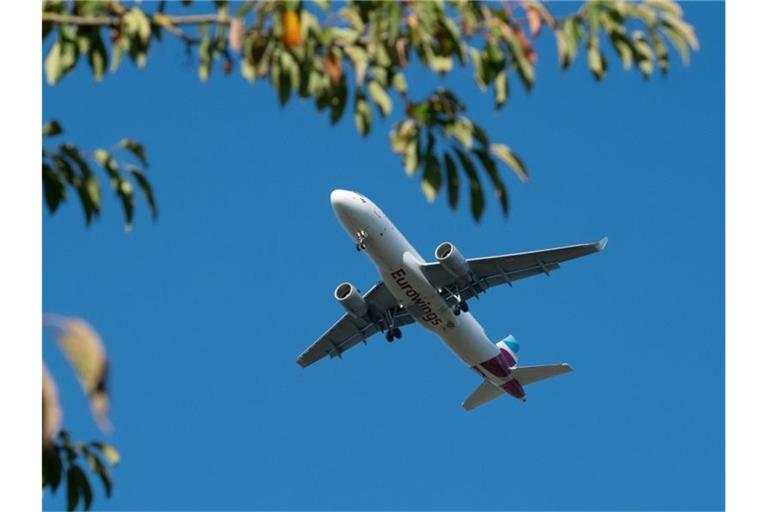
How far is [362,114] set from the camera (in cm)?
720

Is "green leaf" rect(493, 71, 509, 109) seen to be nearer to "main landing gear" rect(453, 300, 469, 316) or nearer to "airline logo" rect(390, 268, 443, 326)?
"airline logo" rect(390, 268, 443, 326)

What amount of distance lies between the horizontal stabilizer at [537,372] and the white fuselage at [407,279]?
6.53 ft

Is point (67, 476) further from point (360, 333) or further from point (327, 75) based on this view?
point (360, 333)

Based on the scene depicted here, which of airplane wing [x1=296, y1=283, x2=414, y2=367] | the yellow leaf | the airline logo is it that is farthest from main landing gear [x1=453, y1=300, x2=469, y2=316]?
the yellow leaf

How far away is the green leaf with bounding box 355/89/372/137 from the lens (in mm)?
7176

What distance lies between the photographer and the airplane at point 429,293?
35.2m

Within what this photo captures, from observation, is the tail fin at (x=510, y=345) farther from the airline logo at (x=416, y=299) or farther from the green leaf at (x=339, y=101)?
the green leaf at (x=339, y=101)

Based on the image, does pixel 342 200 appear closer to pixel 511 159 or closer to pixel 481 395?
pixel 481 395

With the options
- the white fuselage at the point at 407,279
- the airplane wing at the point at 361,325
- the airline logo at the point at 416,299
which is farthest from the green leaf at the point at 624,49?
the airplane wing at the point at 361,325

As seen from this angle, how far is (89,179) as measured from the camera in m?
6.69

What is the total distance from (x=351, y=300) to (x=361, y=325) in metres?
2.64

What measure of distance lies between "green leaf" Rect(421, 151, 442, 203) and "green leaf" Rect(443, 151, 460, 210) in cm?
6

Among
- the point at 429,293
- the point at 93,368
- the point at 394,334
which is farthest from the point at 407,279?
the point at 93,368

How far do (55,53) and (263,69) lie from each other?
135cm
